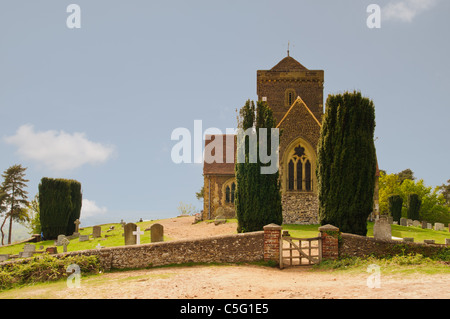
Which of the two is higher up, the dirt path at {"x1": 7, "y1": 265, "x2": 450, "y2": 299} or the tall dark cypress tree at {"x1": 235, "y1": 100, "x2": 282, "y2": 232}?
the tall dark cypress tree at {"x1": 235, "y1": 100, "x2": 282, "y2": 232}

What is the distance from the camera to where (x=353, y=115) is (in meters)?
20.2

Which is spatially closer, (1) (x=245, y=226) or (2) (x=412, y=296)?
(2) (x=412, y=296)

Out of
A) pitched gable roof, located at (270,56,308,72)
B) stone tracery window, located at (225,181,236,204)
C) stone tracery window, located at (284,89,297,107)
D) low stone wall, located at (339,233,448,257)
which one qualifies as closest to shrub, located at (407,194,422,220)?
stone tracery window, located at (284,89,297,107)

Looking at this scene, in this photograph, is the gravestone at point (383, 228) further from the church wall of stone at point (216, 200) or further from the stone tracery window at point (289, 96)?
the stone tracery window at point (289, 96)

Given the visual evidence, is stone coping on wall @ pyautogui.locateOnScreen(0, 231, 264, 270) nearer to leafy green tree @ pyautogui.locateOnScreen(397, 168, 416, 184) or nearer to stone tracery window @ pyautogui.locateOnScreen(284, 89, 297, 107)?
stone tracery window @ pyautogui.locateOnScreen(284, 89, 297, 107)

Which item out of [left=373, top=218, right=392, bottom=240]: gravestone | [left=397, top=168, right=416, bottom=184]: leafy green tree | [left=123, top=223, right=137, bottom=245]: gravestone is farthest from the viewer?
[left=397, top=168, right=416, bottom=184]: leafy green tree

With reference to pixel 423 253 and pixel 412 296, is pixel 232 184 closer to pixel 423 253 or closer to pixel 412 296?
pixel 423 253

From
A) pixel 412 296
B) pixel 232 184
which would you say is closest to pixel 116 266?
pixel 412 296

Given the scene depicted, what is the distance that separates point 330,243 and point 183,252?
6019 mm

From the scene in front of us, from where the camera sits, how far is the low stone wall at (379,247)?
14.4m

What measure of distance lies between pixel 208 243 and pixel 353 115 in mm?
10436

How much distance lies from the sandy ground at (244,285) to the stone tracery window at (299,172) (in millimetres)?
15312

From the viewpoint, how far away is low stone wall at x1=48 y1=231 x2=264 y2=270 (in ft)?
51.1

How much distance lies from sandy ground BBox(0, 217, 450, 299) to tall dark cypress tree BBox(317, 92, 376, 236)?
5.18 meters
